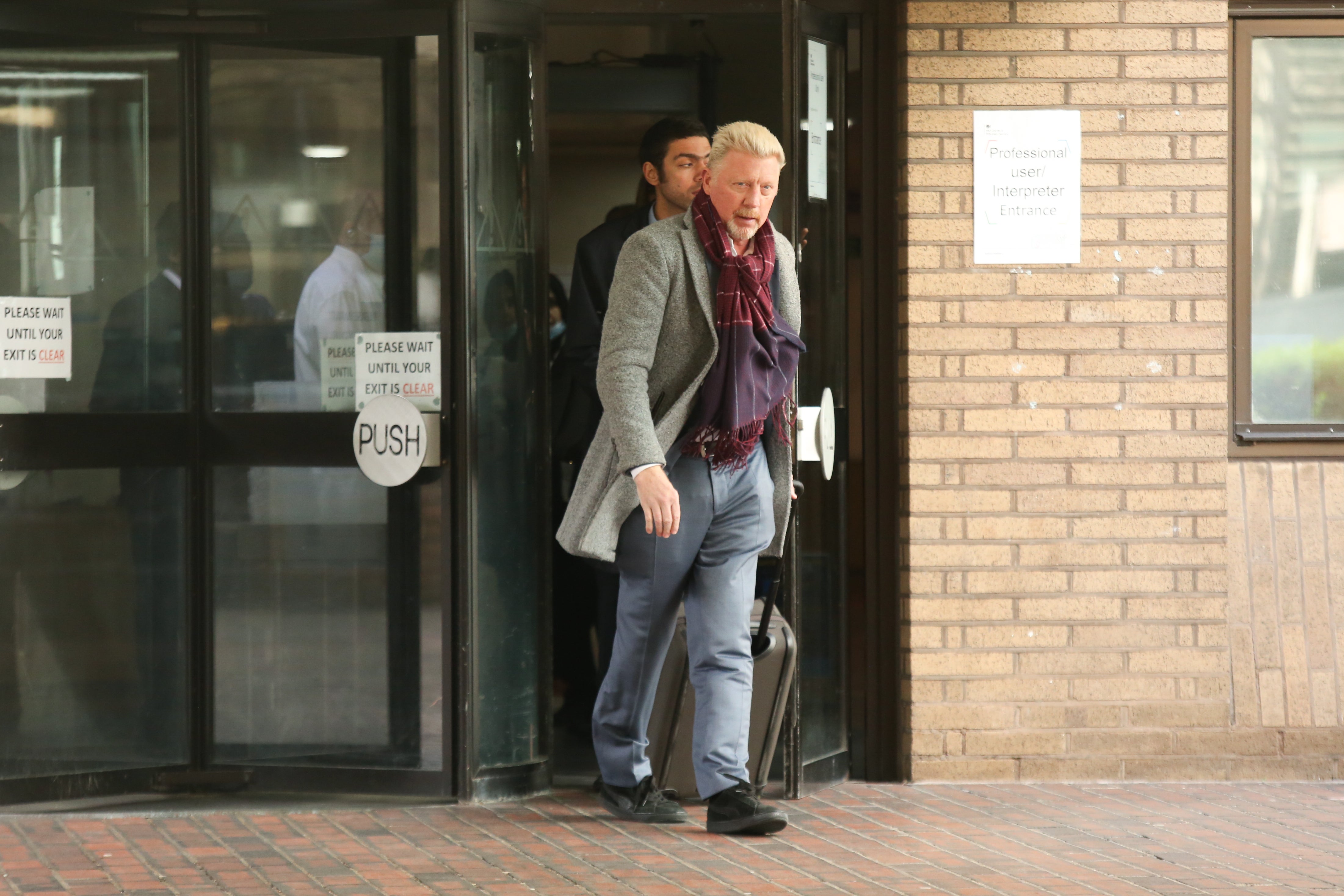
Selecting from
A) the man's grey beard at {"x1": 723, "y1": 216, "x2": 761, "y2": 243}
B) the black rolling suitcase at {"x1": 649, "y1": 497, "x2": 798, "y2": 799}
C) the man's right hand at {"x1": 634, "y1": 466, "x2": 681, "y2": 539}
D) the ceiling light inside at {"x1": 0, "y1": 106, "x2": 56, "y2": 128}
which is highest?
the ceiling light inside at {"x1": 0, "y1": 106, "x2": 56, "y2": 128}

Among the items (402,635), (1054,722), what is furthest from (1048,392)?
(402,635)

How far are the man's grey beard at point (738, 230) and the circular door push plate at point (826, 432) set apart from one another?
0.82 metres

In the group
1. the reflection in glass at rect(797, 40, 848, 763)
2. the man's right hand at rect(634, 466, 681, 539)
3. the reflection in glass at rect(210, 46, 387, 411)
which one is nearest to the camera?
the man's right hand at rect(634, 466, 681, 539)

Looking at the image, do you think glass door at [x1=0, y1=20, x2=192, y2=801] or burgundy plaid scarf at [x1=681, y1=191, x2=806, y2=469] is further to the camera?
glass door at [x1=0, y1=20, x2=192, y2=801]

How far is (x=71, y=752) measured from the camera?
5172 mm

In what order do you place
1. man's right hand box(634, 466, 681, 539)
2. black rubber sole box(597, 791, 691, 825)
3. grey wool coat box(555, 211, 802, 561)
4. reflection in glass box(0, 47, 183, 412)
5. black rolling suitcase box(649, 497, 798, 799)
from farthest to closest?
reflection in glass box(0, 47, 183, 412)
black rolling suitcase box(649, 497, 798, 799)
black rubber sole box(597, 791, 691, 825)
grey wool coat box(555, 211, 802, 561)
man's right hand box(634, 466, 681, 539)

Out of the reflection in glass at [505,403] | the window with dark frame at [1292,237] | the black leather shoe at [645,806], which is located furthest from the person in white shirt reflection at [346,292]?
the window with dark frame at [1292,237]

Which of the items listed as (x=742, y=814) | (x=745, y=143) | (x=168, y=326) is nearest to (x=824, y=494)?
(x=742, y=814)

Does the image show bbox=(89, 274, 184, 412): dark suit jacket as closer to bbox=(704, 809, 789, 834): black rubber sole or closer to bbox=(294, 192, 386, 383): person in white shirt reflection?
bbox=(294, 192, 386, 383): person in white shirt reflection

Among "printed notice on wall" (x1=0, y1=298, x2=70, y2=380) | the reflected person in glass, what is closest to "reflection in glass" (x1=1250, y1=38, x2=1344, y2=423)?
the reflected person in glass

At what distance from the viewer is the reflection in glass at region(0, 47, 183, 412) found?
16.8 ft

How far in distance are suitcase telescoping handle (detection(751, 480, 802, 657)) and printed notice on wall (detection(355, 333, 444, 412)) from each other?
116 centimetres

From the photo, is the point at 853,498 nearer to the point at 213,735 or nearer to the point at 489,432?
the point at 489,432

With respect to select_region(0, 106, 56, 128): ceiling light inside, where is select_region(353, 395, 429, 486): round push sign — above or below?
below
